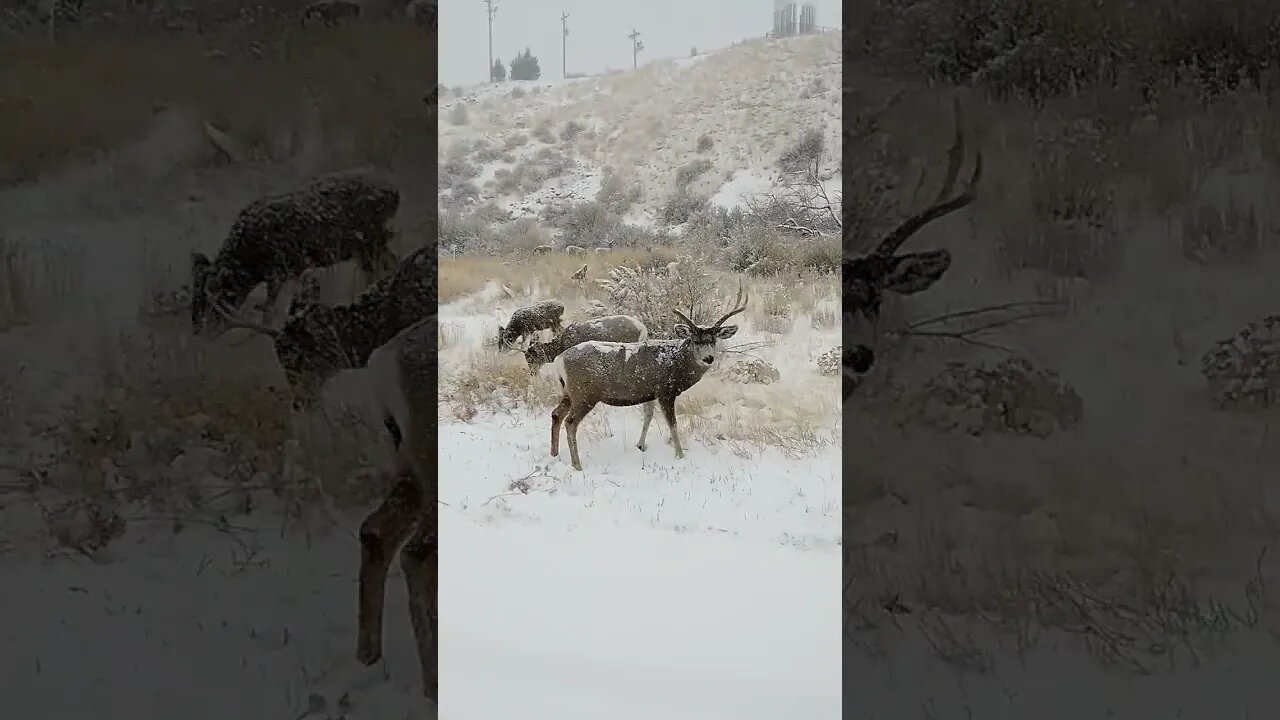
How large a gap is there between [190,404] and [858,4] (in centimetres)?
73

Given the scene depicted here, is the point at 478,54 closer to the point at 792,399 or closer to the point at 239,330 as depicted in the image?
the point at 792,399

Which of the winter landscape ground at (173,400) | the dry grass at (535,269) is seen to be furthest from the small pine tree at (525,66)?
the winter landscape ground at (173,400)

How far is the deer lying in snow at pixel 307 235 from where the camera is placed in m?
0.84

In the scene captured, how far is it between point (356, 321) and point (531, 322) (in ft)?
→ 3.92

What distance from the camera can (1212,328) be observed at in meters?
0.76

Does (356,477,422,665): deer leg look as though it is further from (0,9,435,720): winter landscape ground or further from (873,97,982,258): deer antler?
(873,97,982,258): deer antler

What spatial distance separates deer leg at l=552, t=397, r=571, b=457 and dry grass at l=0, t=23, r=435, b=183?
1175 mm

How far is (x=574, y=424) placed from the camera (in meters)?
1.97

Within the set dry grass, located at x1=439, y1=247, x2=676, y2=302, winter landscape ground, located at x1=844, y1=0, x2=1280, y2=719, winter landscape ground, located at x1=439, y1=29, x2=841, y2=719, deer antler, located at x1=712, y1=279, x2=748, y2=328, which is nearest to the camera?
winter landscape ground, located at x1=844, y1=0, x2=1280, y2=719

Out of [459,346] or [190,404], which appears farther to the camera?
[459,346]

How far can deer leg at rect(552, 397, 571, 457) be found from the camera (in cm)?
198

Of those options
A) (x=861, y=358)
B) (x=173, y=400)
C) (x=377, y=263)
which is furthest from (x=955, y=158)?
(x=173, y=400)

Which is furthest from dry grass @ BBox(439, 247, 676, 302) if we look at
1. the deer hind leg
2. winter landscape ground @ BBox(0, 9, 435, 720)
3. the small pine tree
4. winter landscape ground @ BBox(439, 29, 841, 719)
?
winter landscape ground @ BBox(0, 9, 435, 720)

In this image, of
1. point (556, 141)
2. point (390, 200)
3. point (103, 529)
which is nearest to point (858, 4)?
point (390, 200)
